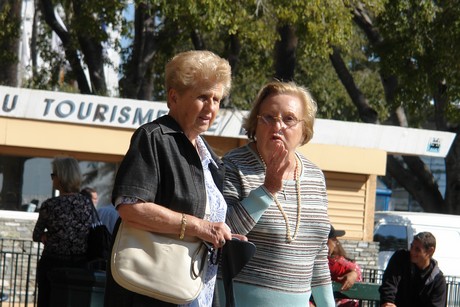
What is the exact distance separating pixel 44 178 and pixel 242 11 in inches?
175

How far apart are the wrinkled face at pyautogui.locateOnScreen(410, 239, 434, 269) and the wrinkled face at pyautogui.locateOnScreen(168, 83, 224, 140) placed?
5627 mm

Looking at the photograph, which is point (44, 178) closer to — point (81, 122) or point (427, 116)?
point (81, 122)

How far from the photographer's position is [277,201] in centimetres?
423

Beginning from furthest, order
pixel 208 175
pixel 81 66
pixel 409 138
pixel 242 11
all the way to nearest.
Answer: pixel 81 66 → pixel 409 138 → pixel 242 11 → pixel 208 175

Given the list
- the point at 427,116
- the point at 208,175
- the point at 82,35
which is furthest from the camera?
the point at 427,116

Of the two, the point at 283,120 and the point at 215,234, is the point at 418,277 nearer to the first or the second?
the point at 283,120

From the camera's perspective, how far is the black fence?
1293 cm

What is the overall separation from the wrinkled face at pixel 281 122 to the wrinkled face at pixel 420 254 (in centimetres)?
507

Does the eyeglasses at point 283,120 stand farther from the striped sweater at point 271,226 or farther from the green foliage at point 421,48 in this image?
the green foliage at point 421,48

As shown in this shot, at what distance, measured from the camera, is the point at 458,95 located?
20.5 metres

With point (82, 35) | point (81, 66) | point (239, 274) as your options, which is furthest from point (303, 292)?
point (81, 66)

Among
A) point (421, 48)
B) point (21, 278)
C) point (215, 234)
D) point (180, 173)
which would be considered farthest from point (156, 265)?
point (421, 48)

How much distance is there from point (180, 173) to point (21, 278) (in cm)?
961

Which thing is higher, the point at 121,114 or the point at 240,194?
the point at 121,114
